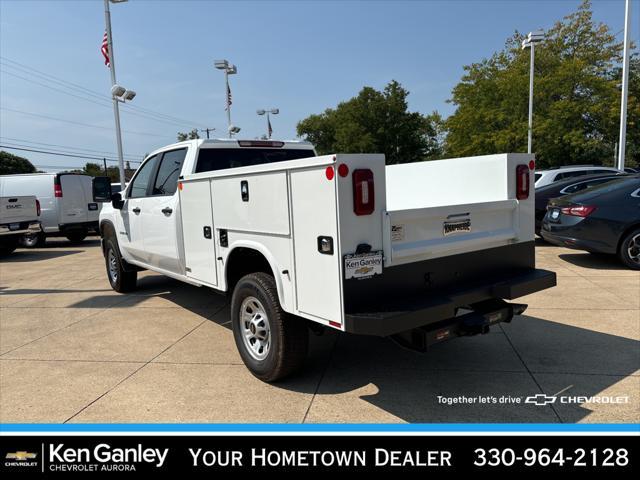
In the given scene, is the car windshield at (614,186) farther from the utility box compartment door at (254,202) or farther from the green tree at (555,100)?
the green tree at (555,100)

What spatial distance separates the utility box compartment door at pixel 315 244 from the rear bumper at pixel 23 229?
12.6m

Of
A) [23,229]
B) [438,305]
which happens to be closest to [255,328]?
[438,305]

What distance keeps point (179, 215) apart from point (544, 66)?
105 feet

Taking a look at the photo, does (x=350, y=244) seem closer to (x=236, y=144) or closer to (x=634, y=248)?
(x=236, y=144)

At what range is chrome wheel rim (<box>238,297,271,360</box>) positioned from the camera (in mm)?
3922

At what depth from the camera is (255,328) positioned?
13.2 ft

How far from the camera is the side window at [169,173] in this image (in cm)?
539

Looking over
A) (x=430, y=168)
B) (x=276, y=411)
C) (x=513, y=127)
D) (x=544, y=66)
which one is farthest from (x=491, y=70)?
(x=276, y=411)

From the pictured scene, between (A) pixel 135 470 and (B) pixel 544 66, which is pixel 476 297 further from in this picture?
(B) pixel 544 66

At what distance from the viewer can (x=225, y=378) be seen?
421cm

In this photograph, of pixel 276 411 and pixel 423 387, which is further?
pixel 423 387

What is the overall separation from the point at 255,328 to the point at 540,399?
228cm

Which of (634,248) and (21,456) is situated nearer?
(21,456)

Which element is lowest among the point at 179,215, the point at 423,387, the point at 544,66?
the point at 423,387
